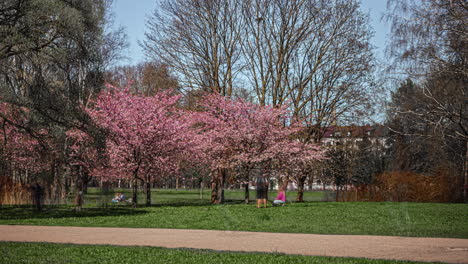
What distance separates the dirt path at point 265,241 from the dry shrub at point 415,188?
722 inches

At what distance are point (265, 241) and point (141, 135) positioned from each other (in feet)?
52.3

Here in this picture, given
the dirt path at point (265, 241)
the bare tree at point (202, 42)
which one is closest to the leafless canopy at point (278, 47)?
the bare tree at point (202, 42)

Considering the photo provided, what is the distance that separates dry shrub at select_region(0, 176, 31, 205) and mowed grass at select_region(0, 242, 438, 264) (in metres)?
15.7

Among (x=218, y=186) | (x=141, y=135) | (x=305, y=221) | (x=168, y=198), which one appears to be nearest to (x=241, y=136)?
(x=218, y=186)

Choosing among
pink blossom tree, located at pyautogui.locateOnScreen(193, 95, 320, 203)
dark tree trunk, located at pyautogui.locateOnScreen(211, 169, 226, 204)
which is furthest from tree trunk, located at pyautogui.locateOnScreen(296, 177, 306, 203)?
dark tree trunk, located at pyautogui.locateOnScreen(211, 169, 226, 204)

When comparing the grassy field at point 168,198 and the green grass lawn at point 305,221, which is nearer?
the green grass lawn at point 305,221

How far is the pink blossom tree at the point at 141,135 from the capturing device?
85.6 feet

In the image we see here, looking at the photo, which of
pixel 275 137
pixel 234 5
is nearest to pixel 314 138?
pixel 275 137

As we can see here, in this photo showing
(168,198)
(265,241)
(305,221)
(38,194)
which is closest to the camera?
(265,241)

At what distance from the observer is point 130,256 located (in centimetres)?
922

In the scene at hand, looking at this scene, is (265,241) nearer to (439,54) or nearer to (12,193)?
(439,54)

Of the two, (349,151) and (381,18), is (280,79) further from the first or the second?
(381,18)

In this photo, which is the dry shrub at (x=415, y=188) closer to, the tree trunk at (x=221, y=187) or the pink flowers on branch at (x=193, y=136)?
the pink flowers on branch at (x=193, y=136)

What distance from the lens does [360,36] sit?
3180 cm
